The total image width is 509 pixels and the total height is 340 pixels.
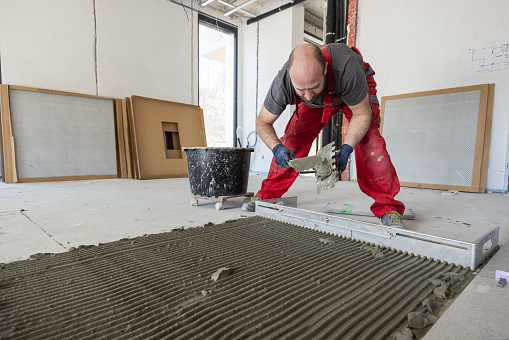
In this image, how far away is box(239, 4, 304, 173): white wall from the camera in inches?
227

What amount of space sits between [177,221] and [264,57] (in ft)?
17.1

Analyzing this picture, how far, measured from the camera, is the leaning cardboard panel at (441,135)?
344 centimetres

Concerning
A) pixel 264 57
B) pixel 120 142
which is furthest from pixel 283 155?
pixel 264 57

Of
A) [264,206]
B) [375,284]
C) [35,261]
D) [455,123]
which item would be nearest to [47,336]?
[35,261]

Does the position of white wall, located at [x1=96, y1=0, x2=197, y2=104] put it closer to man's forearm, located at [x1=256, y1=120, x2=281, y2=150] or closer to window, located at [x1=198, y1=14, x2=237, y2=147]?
window, located at [x1=198, y1=14, x2=237, y2=147]

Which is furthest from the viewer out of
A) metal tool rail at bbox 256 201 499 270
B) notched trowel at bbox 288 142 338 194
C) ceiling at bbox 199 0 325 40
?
ceiling at bbox 199 0 325 40

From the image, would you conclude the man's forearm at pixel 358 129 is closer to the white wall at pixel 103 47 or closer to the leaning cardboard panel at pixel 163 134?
the leaning cardboard panel at pixel 163 134

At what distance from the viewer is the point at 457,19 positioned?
145 inches

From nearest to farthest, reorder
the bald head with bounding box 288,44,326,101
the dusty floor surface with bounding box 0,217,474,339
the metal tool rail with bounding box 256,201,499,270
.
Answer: the dusty floor surface with bounding box 0,217,474,339, the metal tool rail with bounding box 256,201,499,270, the bald head with bounding box 288,44,326,101

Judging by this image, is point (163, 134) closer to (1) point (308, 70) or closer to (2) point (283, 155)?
(2) point (283, 155)

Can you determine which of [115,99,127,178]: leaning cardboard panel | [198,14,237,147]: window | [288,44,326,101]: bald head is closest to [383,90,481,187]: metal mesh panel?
[288,44,326,101]: bald head

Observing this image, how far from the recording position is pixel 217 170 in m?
2.28

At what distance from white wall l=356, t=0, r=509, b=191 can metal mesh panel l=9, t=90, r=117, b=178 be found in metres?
4.29

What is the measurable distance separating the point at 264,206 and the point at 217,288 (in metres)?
1.01
